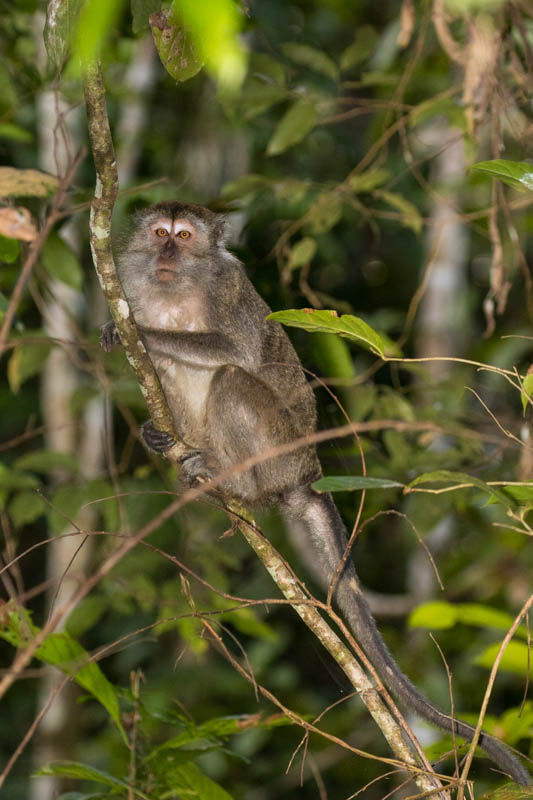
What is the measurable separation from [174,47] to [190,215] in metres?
1.79

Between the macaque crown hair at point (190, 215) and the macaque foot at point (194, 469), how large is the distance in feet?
4.11

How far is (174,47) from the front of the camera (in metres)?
2.89

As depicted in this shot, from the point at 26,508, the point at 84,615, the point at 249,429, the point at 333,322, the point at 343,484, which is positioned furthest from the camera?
the point at 84,615

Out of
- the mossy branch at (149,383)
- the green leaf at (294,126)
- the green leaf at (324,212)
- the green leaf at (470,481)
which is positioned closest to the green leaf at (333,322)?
the green leaf at (470,481)

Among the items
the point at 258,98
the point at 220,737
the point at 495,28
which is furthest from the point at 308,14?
the point at 220,737

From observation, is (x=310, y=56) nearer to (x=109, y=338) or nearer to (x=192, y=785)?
(x=109, y=338)

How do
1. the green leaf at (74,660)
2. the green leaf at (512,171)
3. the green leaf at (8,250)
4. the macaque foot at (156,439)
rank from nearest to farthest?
the green leaf at (512,171), the green leaf at (74,660), the green leaf at (8,250), the macaque foot at (156,439)

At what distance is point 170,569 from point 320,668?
195 cm

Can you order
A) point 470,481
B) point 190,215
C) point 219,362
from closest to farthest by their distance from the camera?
point 470,481
point 219,362
point 190,215

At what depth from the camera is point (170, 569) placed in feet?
27.4

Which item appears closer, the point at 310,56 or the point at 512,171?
the point at 512,171

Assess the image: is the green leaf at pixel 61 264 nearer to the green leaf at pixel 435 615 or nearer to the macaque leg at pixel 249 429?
the macaque leg at pixel 249 429

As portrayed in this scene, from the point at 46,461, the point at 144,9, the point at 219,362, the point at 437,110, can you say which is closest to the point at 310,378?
the point at 219,362

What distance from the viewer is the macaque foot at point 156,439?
388cm
